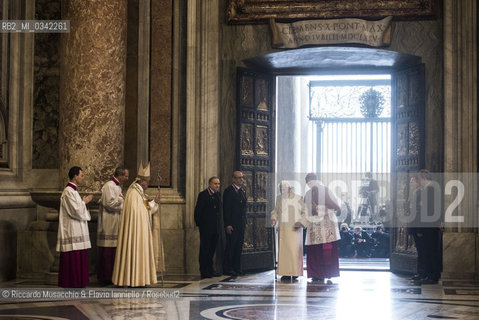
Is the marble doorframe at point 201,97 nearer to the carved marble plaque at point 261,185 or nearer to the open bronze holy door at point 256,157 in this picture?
the open bronze holy door at point 256,157

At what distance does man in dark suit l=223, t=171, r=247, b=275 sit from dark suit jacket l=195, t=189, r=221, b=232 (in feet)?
1.30

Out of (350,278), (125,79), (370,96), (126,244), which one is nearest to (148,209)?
(126,244)

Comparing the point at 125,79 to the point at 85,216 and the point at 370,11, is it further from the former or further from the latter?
the point at 370,11

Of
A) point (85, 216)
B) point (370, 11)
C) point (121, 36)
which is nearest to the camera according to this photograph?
point (85, 216)

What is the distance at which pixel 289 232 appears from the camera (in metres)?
11.5

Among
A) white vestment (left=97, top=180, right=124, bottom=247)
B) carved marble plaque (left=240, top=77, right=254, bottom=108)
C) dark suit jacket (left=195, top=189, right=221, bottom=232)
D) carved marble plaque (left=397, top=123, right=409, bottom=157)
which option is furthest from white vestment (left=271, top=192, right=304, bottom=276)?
white vestment (left=97, top=180, right=124, bottom=247)

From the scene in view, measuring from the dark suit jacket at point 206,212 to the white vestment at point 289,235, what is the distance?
2.84 feet

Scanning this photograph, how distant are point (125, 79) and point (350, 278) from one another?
168 inches

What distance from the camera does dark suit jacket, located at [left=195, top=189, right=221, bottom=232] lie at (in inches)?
456

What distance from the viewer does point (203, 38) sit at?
12305mm

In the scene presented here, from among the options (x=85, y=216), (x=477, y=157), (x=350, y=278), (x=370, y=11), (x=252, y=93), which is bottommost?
(x=350, y=278)

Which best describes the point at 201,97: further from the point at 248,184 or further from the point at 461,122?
the point at 461,122

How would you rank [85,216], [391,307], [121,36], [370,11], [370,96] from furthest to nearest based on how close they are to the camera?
1. [370,96]
2. [370,11]
3. [121,36]
4. [85,216]
5. [391,307]

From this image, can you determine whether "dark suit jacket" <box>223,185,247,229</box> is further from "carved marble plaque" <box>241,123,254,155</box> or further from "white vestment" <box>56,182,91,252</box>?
"white vestment" <box>56,182,91,252</box>
